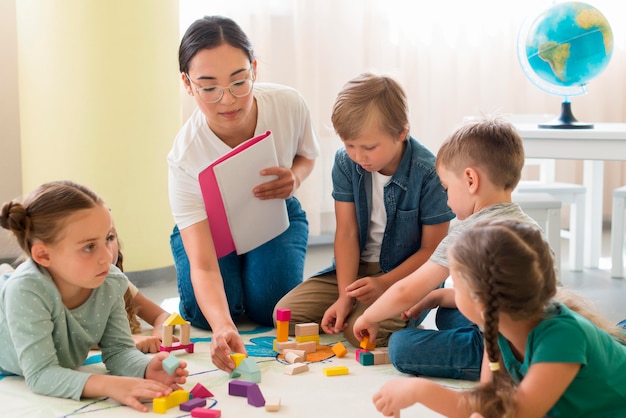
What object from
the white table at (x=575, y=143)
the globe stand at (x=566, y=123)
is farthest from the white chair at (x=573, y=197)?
the white table at (x=575, y=143)

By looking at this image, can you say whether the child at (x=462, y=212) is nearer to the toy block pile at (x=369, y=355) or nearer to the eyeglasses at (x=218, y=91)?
the toy block pile at (x=369, y=355)

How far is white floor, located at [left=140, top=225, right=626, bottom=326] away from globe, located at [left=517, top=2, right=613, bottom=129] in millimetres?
548

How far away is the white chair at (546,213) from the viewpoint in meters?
2.50

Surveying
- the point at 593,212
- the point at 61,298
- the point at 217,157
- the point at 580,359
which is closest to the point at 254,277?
the point at 217,157

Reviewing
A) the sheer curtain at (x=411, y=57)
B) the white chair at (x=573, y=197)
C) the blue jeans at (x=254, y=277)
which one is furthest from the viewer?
the sheer curtain at (x=411, y=57)

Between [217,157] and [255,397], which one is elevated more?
[217,157]

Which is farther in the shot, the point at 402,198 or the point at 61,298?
the point at 402,198

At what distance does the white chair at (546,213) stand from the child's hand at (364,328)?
2.85ft

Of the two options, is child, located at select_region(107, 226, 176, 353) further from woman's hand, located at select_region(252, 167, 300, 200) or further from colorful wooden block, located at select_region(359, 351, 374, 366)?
colorful wooden block, located at select_region(359, 351, 374, 366)

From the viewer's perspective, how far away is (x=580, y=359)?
1.18 meters

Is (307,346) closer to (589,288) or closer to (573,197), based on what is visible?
(589,288)

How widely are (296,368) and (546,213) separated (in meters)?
1.12

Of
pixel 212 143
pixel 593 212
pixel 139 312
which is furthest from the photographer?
pixel 593 212

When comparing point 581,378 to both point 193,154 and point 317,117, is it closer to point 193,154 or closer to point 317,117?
point 193,154
